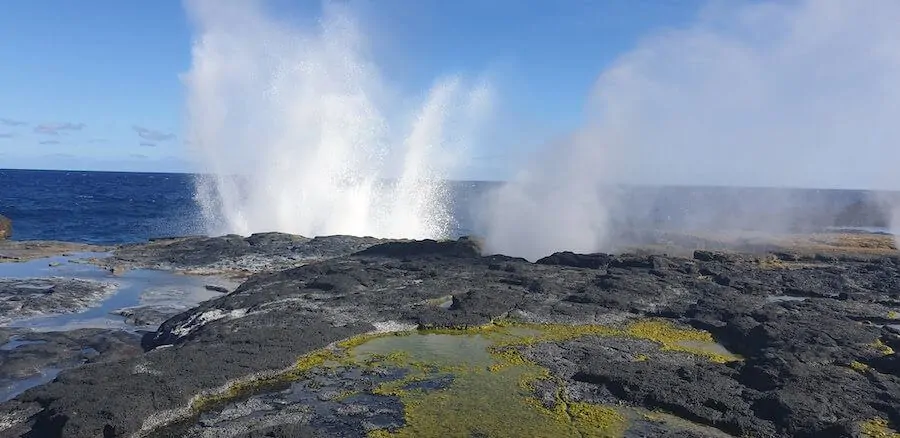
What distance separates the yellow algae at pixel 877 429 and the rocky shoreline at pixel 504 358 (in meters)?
0.06

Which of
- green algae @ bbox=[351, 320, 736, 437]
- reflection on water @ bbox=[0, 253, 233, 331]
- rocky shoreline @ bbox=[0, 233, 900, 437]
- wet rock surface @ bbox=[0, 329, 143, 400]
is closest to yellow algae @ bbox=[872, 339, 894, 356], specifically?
rocky shoreline @ bbox=[0, 233, 900, 437]

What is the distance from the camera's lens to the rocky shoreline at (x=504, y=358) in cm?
1414

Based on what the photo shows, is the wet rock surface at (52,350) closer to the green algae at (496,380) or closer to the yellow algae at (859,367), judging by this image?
the green algae at (496,380)

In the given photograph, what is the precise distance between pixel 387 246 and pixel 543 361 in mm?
19540

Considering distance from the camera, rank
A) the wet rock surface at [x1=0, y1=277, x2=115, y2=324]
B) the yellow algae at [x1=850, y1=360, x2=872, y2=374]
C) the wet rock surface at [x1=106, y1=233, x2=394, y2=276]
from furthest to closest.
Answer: the wet rock surface at [x1=106, y1=233, x2=394, y2=276] < the wet rock surface at [x1=0, y1=277, x2=115, y2=324] < the yellow algae at [x1=850, y1=360, x2=872, y2=374]

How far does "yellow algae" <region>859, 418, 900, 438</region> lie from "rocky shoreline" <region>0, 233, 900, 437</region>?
0.06 m

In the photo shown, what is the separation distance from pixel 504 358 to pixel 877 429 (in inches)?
366

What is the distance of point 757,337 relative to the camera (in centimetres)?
2123

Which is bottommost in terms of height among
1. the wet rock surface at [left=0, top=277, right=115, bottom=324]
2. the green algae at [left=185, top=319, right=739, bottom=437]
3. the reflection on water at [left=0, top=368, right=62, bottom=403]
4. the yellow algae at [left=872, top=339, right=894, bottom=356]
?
the reflection on water at [left=0, top=368, right=62, bottom=403]

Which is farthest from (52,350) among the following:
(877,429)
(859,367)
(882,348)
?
(882,348)

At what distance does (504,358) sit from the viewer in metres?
19.0

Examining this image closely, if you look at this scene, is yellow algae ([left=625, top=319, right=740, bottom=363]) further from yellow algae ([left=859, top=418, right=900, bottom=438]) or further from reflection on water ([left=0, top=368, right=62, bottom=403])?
reflection on water ([left=0, top=368, right=62, bottom=403])

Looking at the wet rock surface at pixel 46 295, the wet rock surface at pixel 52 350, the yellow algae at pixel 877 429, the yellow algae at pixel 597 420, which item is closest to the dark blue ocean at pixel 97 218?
the wet rock surface at pixel 46 295

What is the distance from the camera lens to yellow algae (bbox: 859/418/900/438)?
13.9 m
